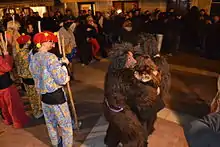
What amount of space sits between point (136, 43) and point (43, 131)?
2319mm

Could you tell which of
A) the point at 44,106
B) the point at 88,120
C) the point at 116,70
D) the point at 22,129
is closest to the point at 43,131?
the point at 22,129

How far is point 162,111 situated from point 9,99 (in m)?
2.93

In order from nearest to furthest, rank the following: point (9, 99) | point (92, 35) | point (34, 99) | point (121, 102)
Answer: point (121, 102)
point (9, 99)
point (34, 99)
point (92, 35)

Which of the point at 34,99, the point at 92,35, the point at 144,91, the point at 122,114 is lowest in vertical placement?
the point at 34,99

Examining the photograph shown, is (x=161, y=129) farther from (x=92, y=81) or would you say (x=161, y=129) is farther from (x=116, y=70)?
(x=92, y=81)

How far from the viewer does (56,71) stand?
259 centimetres

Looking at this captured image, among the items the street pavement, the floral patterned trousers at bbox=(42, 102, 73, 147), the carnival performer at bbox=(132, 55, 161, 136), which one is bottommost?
the street pavement

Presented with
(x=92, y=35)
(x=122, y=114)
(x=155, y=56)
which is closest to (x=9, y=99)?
(x=122, y=114)

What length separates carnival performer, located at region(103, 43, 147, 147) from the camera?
2498 mm

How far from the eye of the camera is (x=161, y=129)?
367 cm

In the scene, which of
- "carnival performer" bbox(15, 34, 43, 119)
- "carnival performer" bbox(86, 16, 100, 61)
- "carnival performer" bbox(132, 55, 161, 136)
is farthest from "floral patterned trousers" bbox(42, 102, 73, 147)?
"carnival performer" bbox(86, 16, 100, 61)

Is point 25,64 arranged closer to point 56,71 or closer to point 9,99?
point 9,99

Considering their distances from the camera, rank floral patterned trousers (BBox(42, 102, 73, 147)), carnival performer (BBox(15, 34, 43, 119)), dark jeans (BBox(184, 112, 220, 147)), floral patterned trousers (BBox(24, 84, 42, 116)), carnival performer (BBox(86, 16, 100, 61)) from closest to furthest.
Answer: dark jeans (BBox(184, 112, 220, 147))
floral patterned trousers (BBox(42, 102, 73, 147))
carnival performer (BBox(15, 34, 43, 119))
floral patterned trousers (BBox(24, 84, 42, 116))
carnival performer (BBox(86, 16, 100, 61))

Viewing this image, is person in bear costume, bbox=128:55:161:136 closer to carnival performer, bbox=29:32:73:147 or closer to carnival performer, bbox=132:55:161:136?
carnival performer, bbox=132:55:161:136
